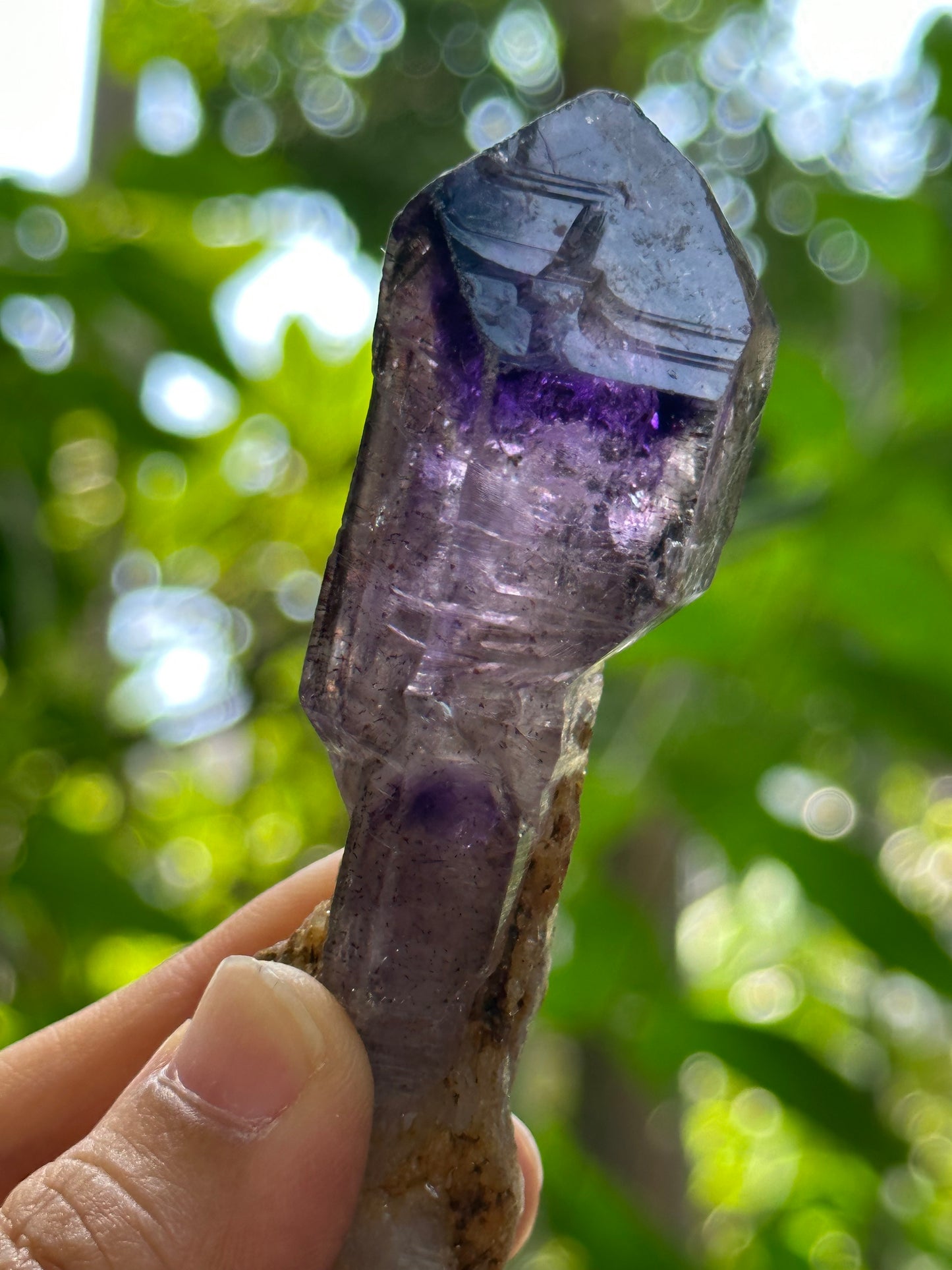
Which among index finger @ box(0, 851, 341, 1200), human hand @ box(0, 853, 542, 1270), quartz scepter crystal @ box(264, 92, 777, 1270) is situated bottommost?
index finger @ box(0, 851, 341, 1200)

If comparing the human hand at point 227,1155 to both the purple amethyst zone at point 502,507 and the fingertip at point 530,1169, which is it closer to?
the purple amethyst zone at point 502,507

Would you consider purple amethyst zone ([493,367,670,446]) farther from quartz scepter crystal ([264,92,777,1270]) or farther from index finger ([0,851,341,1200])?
index finger ([0,851,341,1200])

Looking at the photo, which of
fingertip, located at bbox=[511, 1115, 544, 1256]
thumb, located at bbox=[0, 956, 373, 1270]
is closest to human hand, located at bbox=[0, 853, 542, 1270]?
thumb, located at bbox=[0, 956, 373, 1270]

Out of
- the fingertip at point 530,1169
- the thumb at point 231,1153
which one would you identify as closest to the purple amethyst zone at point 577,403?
the thumb at point 231,1153

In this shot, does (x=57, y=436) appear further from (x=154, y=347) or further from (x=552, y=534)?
(x=552, y=534)

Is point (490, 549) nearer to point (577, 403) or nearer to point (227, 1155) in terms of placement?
point (577, 403)
